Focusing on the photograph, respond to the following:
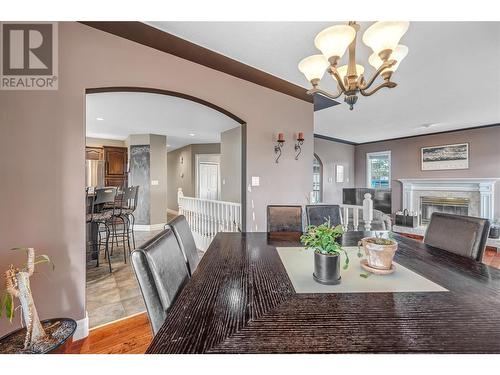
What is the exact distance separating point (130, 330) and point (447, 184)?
6.71 metres

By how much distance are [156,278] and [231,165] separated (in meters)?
4.00

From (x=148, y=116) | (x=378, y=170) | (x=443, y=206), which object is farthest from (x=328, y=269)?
(x=378, y=170)

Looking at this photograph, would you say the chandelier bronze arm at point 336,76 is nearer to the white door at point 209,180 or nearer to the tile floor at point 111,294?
the tile floor at point 111,294

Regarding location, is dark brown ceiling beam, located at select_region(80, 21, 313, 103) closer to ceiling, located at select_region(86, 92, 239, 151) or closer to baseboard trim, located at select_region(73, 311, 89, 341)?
ceiling, located at select_region(86, 92, 239, 151)

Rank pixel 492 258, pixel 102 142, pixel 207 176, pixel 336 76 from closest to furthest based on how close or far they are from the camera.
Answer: pixel 336 76
pixel 492 258
pixel 102 142
pixel 207 176

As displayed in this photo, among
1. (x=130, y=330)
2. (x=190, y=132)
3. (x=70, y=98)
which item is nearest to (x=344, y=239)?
(x=130, y=330)

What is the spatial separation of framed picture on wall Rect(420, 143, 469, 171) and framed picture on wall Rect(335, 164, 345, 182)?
197 centimetres

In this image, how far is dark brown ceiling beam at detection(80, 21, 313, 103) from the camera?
187cm

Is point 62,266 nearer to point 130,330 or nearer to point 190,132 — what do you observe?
point 130,330

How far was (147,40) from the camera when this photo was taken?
202 cm

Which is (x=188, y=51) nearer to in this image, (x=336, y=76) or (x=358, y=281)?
(x=336, y=76)

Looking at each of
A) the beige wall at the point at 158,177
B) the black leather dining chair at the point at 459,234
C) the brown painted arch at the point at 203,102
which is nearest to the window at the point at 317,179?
the brown painted arch at the point at 203,102

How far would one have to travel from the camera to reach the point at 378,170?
271 inches

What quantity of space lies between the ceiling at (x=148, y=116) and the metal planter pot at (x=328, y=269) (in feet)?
9.96
